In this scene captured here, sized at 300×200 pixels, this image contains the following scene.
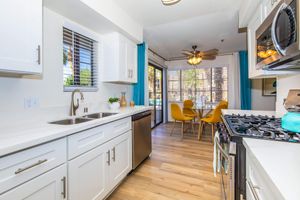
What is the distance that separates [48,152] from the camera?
1073mm

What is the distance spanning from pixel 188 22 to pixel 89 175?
2.88 meters

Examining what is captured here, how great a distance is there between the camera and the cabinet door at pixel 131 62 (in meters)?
2.88

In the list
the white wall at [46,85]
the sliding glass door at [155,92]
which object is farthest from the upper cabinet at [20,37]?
the sliding glass door at [155,92]

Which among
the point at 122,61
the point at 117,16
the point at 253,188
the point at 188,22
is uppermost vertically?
the point at 188,22

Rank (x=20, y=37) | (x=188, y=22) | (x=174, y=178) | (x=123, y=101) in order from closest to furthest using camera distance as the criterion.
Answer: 1. (x=20, y=37)
2. (x=174, y=178)
3. (x=188, y=22)
4. (x=123, y=101)

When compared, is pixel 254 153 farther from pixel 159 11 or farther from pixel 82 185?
pixel 159 11

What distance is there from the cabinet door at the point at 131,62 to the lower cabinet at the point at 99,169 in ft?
3.96

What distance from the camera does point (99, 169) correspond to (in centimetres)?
160

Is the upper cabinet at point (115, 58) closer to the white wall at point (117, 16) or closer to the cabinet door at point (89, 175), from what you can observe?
the white wall at point (117, 16)

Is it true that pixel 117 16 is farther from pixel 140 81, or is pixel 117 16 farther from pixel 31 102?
pixel 31 102

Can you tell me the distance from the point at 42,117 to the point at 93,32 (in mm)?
1514

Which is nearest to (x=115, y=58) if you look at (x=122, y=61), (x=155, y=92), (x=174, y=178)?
(x=122, y=61)

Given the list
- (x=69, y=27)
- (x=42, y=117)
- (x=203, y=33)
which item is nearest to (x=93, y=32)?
(x=69, y=27)

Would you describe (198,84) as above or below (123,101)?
above
